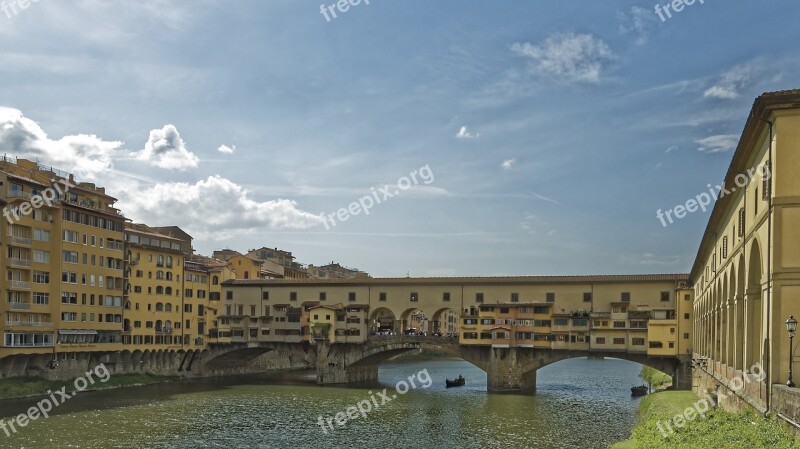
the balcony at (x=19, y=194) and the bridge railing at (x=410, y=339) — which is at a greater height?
the balcony at (x=19, y=194)

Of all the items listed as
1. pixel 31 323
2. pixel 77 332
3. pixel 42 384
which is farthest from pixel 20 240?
pixel 42 384

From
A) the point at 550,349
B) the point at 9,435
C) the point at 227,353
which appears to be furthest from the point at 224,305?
the point at 9,435

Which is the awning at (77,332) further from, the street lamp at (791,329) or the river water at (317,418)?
the street lamp at (791,329)

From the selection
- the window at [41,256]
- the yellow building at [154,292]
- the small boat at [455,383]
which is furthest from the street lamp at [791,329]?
the yellow building at [154,292]

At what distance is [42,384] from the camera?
66.4 metres

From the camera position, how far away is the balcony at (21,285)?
65188mm

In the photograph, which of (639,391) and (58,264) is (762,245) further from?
(58,264)

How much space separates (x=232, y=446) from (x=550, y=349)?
137 ft

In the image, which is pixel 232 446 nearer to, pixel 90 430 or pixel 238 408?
pixel 90 430

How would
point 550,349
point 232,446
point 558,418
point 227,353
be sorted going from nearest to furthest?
point 232,446 → point 558,418 → point 550,349 → point 227,353

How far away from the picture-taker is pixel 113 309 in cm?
7838

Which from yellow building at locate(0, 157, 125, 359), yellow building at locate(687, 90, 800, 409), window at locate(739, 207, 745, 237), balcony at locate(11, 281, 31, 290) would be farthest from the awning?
window at locate(739, 207, 745, 237)

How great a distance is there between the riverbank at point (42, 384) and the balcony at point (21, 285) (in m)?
8.32

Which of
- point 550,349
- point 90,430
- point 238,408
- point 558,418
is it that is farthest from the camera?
point 550,349
